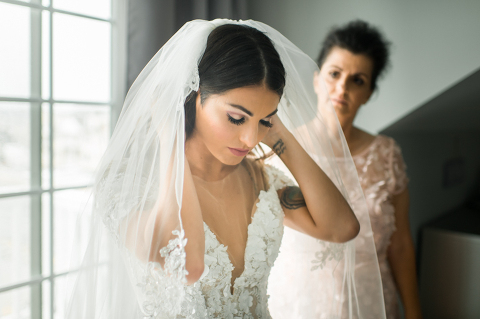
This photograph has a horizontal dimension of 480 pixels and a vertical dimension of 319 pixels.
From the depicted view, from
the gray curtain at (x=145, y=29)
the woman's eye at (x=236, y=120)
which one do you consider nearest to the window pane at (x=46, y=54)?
the gray curtain at (x=145, y=29)

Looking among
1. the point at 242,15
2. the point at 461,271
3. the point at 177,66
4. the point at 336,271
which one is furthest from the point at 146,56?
the point at 461,271

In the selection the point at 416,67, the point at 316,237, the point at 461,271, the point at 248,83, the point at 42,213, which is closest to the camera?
the point at 248,83

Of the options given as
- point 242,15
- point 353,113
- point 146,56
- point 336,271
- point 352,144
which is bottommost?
point 336,271

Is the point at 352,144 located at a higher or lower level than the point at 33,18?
lower

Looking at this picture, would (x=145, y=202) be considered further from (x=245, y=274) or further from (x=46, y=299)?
(x=46, y=299)

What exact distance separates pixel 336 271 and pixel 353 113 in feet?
2.28

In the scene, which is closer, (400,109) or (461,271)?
(400,109)

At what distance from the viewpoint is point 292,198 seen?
41.1 inches

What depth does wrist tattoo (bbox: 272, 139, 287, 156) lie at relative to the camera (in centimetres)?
99

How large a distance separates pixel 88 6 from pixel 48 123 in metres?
0.54

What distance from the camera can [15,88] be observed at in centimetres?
135

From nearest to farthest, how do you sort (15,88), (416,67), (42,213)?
(15,88), (42,213), (416,67)

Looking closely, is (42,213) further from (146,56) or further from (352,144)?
(352,144)

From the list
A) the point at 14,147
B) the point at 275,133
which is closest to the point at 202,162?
the point at 275,133
